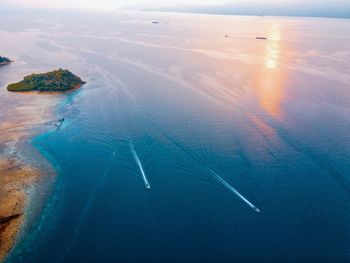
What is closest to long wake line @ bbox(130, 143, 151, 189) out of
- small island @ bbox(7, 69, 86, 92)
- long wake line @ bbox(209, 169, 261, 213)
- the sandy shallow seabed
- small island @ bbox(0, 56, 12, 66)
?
long wake line @ bbox(209, 169, 261, 213)

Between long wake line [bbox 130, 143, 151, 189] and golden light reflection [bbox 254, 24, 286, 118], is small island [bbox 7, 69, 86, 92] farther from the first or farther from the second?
golden light reflection [bbox 254, 24, 286, 118]

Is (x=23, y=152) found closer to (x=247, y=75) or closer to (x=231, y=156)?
(x=231, y=156)

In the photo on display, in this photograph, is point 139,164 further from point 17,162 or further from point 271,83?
Answer: point 271,83

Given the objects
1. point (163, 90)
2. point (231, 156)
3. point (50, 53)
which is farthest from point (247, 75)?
point (50, 53)

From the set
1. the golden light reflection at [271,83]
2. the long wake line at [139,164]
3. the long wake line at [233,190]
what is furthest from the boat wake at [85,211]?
the golden light reflection at [271,83]

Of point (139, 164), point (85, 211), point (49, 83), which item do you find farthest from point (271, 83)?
point (85, 211)

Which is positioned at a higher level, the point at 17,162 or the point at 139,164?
the point at 139,164

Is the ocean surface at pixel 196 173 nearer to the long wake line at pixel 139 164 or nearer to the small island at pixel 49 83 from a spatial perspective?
the long wake line at pixel 139 164
